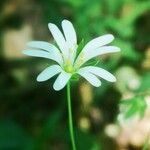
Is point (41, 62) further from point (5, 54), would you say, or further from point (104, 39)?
point (104, 39)

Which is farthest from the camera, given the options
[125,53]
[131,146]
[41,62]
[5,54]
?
[5,54]

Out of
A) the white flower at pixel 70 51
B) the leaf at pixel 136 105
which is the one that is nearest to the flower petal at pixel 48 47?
the white flower at pixel 70 51

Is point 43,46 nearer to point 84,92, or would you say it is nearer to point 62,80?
point 62,80

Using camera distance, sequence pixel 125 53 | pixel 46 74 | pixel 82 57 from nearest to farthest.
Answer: pixel 46 74
pixel 82 57
pixel 125 53

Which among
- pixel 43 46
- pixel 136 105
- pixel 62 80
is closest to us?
pixel 62 80

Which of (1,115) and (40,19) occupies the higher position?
(40,19)

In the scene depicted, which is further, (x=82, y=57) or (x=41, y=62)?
(x=41, y=62)

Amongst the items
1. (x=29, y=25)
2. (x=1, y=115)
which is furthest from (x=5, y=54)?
(x=1, y=115)

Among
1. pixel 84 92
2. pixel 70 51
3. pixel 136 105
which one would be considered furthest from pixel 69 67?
pixel 84 92
